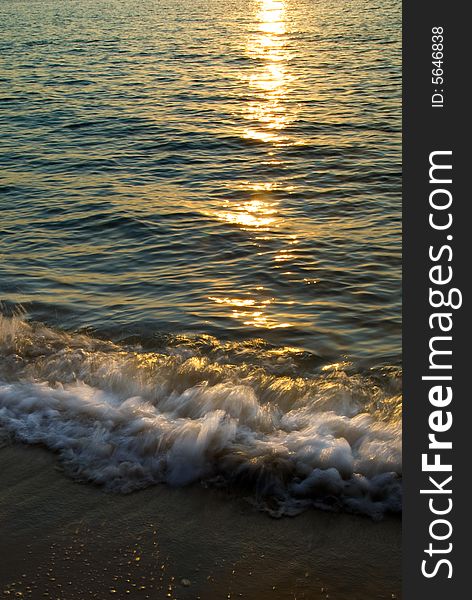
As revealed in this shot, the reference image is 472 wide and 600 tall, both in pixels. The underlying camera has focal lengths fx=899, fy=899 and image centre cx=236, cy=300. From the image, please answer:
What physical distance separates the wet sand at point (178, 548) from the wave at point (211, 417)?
0.61 ft

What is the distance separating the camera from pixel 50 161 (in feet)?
53.1

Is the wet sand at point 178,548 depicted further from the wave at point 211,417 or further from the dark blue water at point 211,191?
the dark blue water at point 211,191

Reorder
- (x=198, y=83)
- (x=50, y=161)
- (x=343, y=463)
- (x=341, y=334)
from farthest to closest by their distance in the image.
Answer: (x=198, y=83) → (x=50, y=161) → (x=341, y=334) → (x=343, y=463)

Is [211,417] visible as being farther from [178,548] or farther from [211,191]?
[211,191]

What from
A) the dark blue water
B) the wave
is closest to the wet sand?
the wave

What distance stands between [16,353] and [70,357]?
53 centimetres

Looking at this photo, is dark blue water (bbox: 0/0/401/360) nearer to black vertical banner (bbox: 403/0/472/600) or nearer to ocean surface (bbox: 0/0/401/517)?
ocean surface (bbox: 0/0/401/517)

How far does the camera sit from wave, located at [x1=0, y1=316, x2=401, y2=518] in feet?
18.8

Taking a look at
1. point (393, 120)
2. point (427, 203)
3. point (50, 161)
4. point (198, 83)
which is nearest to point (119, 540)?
point (427, 203)

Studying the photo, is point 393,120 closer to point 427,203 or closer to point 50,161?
point 50,161

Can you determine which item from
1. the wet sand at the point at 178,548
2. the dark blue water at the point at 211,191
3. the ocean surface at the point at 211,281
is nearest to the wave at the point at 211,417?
the ocean surface at the point at 211,281

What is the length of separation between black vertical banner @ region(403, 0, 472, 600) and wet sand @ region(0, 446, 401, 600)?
795 millimetres

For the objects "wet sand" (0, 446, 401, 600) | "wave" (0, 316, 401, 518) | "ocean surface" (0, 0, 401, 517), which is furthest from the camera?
"ocean surface" (0, 0, 401, 517)

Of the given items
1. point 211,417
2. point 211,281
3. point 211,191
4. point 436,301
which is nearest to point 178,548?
point 211,417
